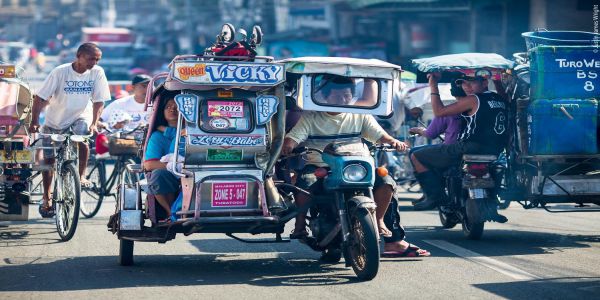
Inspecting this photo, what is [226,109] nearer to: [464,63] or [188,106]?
[188,106]

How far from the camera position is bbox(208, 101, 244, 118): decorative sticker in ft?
30.9

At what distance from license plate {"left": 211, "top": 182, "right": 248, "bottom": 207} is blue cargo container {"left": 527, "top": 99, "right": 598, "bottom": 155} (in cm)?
370

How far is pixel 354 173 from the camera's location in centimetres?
911

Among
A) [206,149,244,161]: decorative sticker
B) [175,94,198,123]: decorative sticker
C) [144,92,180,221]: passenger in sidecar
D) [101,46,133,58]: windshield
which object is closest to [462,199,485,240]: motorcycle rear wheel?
[206,149,244,161]: decorative sticker

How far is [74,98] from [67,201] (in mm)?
1374

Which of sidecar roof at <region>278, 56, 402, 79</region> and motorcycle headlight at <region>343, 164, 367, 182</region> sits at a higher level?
sidecar roof at <region>278, 56, 402, 79</region>

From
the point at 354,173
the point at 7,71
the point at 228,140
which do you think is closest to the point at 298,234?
the point at 354,173

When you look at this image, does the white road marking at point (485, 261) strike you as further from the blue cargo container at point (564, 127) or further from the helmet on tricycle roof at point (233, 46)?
the helmet on tricycle roof at point (233, 46)

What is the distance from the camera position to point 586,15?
28797mm

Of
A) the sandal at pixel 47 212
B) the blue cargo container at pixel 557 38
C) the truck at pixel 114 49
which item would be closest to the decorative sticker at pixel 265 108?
the blue cargo container at pixel 557 38

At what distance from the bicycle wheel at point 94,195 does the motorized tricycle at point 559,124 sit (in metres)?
5.45

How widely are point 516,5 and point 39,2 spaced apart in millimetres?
98812

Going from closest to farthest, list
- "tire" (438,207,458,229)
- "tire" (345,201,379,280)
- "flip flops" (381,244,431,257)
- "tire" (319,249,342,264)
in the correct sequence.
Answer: "tire" (345,201,379,280) → "tire" (319,249,342,264) → "flip flops" (381,244,431,257) → "tire" (438,207,458,229)

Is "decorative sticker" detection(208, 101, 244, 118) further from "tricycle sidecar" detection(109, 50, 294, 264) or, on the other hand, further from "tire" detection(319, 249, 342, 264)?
"tire" detection(319, 249, 342, 264)
